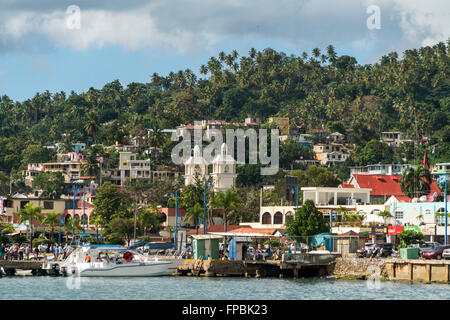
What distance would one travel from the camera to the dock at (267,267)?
62812 millimetres

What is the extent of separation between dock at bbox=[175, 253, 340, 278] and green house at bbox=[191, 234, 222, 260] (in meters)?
1.10

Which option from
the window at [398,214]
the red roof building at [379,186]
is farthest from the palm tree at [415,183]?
the window at [398,214]

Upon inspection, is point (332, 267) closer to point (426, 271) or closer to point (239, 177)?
point (426, 271)

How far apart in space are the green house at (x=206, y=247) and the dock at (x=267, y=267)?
3.61 feet

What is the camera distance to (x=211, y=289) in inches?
2122

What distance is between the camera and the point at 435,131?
18538 cm

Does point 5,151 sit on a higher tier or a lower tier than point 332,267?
higher

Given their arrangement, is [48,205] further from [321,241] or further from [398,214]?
[321,241]

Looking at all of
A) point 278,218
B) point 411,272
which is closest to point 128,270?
point 411,272

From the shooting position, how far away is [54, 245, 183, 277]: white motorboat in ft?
206

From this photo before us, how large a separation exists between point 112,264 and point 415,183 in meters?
60.3
